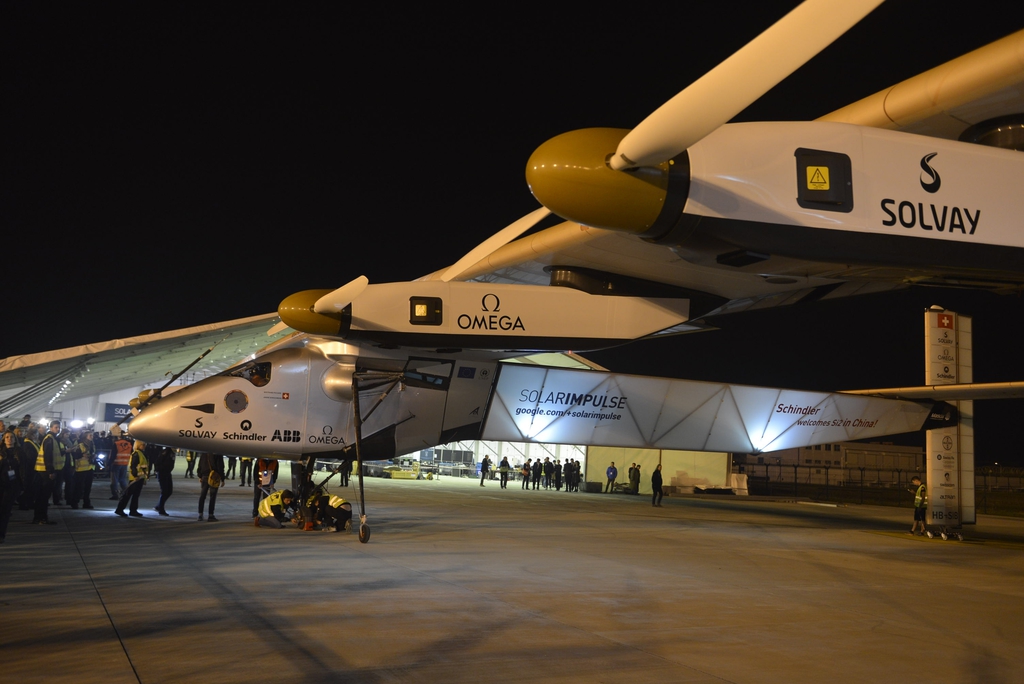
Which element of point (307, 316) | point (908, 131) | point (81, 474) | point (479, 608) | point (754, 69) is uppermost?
point (908, 131)

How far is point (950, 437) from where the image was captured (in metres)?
18.6

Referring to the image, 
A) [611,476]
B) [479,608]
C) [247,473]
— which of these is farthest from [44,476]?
[611,476]

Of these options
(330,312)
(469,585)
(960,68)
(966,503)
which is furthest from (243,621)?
(966,503)

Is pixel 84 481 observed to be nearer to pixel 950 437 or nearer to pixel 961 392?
pixel 961 392

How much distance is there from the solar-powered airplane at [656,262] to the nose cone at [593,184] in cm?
1

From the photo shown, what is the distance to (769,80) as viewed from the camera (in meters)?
2.97

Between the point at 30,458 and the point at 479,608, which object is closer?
the point at 479,608

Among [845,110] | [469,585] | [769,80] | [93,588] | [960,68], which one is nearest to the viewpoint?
[769,80]

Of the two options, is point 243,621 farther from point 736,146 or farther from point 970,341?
point 970,341

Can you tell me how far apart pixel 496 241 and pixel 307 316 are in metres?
2.70

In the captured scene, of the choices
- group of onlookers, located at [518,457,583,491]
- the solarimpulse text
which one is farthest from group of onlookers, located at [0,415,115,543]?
group of onlookers, located at [518,457,583,491]

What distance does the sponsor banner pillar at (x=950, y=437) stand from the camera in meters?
18.3

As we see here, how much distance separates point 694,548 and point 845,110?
10.3m

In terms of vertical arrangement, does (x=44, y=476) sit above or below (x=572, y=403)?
below
